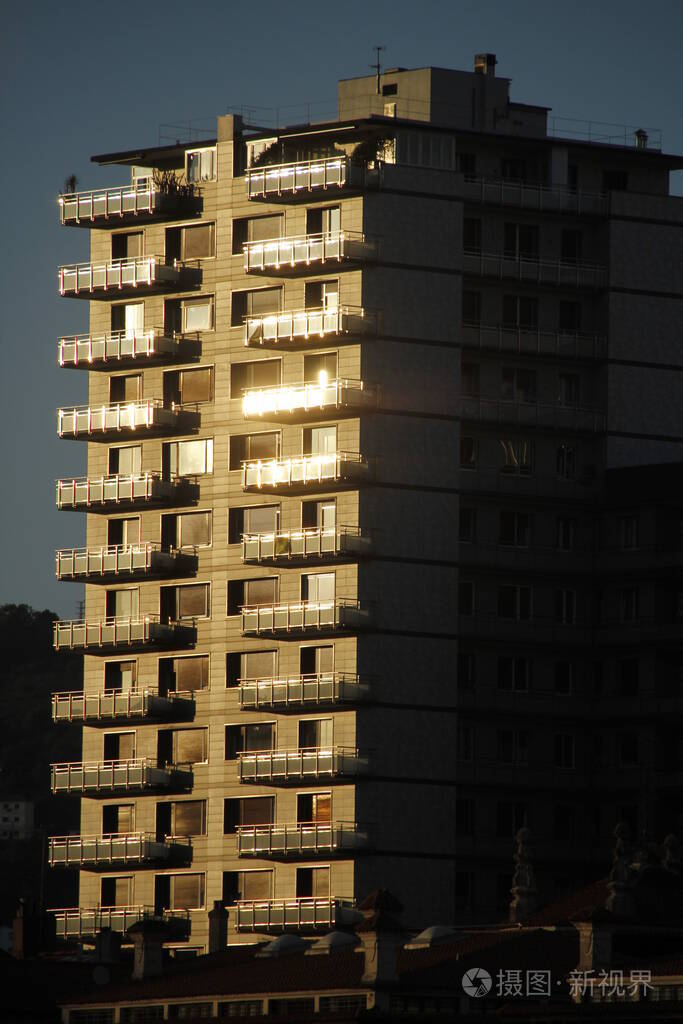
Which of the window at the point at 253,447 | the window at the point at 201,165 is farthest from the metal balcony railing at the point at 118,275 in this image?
the window at the point at 253,447

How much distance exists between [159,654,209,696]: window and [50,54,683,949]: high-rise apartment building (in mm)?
160

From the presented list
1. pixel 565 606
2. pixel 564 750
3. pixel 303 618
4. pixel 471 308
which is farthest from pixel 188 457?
pixel 564 750

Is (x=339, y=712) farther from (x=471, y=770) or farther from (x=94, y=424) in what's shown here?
(x=94, y=424)

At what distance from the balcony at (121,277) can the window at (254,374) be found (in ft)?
17.4

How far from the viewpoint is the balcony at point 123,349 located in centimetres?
14462

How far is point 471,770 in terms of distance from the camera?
139 metres

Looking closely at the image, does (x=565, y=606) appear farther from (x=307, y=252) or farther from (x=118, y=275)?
(x=118, y=275)

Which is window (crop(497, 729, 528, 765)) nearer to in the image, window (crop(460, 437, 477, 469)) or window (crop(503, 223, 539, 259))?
window (crop(460, 437, 477, 469))

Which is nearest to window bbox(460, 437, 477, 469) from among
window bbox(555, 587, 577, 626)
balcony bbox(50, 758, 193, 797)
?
window bbox(555, 587, 577, 626)

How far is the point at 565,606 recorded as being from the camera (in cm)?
14325

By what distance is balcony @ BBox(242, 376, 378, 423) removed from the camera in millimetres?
137500

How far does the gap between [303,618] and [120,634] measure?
10752mm

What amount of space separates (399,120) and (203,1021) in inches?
1942

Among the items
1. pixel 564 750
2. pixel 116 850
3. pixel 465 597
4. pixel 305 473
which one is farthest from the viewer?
pixel 116 850
